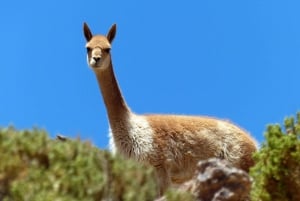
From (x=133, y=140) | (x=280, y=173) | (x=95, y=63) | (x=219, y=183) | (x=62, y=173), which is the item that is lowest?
(x=62, y=173)

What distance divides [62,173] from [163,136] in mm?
6202

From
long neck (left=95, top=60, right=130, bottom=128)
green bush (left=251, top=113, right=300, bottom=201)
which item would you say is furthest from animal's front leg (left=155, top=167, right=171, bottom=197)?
green bush (left=251, top=113, right=300, bottom=201)

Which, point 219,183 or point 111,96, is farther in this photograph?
point 111,96

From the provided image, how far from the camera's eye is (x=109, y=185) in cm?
641

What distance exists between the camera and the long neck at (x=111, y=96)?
12.5 metres

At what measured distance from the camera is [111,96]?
1284 centimetres

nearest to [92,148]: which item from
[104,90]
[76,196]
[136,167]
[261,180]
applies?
[136,167]

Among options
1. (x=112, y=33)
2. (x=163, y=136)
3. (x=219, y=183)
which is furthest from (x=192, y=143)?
Answer: (x=219, y=183)

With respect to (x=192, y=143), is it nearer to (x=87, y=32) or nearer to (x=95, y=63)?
(x=95, y=63)

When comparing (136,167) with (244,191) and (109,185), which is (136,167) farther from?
(244,191)

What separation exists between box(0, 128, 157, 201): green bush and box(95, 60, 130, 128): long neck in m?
5.53

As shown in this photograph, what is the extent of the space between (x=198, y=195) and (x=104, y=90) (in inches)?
242

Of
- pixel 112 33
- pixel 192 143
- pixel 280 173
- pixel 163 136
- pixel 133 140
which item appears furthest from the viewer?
pixel 112 33

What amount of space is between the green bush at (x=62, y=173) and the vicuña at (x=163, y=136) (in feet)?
16.6
